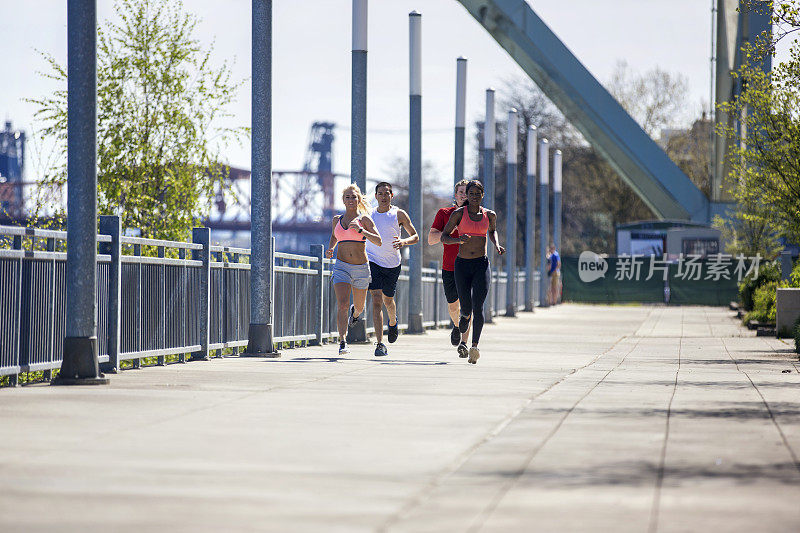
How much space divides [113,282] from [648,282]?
1709 inches

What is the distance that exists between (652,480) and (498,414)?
2.69 metres

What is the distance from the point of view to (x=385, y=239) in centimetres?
1538

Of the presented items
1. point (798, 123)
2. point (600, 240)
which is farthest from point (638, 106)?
point (798, 123)

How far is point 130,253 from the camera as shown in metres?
12.6

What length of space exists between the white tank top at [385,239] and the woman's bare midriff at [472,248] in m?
1.68

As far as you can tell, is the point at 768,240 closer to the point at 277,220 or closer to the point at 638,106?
the point at 638,106

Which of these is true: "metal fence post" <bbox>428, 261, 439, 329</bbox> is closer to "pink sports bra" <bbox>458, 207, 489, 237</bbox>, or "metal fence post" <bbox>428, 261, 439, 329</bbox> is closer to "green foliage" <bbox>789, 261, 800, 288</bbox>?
"green foliage" <bbox>789, 261, 800, 288</bbox>

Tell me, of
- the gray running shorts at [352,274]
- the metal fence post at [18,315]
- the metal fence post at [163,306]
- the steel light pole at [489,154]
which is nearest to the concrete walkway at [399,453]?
the metal fence post at [18,315]

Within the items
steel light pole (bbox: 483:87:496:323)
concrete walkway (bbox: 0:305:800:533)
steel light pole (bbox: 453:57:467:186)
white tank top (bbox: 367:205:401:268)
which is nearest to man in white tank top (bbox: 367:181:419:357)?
white tank top (bbox: 367:205:401:268)

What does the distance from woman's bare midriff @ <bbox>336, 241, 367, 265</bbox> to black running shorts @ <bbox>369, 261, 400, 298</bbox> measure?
34 cm

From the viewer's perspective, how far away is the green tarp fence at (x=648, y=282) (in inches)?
2021

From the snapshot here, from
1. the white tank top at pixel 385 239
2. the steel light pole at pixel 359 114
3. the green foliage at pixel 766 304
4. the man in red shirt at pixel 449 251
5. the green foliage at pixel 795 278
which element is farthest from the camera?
the green foliage at pixel 766 304

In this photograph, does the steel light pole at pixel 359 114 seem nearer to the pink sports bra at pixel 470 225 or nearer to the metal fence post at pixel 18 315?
the pink sports bra at pixel 470 225

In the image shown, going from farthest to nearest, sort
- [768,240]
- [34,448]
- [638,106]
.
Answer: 1. [638,106]
2. [768,240]
3. [34,448]
